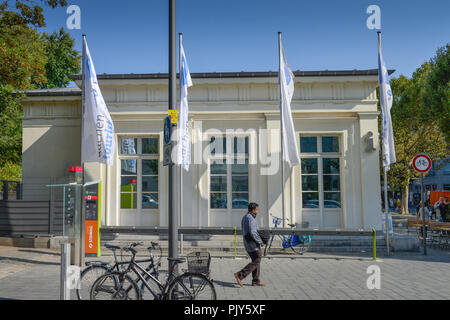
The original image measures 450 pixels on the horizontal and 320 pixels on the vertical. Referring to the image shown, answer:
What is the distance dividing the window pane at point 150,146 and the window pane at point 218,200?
2703mm

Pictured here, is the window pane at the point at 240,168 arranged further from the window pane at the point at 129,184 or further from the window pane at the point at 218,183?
the window pane at the point at 129,184

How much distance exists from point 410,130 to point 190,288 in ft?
100

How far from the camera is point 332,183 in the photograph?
13883 mm

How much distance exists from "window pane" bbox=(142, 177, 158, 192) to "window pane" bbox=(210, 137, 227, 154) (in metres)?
2.35

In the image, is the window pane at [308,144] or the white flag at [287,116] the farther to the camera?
the window pane at [308,144]

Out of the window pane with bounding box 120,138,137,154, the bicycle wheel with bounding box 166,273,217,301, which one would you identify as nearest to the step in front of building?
the window pane with bounding box 120,138,137,154

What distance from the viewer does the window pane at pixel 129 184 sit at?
13.9m

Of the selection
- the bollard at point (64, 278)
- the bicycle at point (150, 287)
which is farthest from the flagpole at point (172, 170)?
the bollard at point (64, 278)

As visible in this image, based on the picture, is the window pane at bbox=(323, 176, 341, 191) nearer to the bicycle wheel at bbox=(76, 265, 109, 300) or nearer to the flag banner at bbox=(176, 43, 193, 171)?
the flag banner at bbox=(176, 43, 193, 171)

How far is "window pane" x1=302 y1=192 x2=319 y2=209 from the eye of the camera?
13.9 m

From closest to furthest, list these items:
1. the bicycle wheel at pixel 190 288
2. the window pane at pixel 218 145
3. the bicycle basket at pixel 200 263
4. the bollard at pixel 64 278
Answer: the bollard at pixel 64 278, the bicycle wheel at pixel 190 288, the bicycle basket at pixel 200 263, the window pane at pixel 218 145

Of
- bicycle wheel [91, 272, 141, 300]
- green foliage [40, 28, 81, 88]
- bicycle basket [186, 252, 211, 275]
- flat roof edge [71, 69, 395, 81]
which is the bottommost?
bicycle wheel [91, 272, 141, 300]

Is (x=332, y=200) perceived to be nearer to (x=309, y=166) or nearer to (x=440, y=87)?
(x=309, y=166)

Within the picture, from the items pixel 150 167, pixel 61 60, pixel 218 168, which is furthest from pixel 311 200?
pixel 61 60
